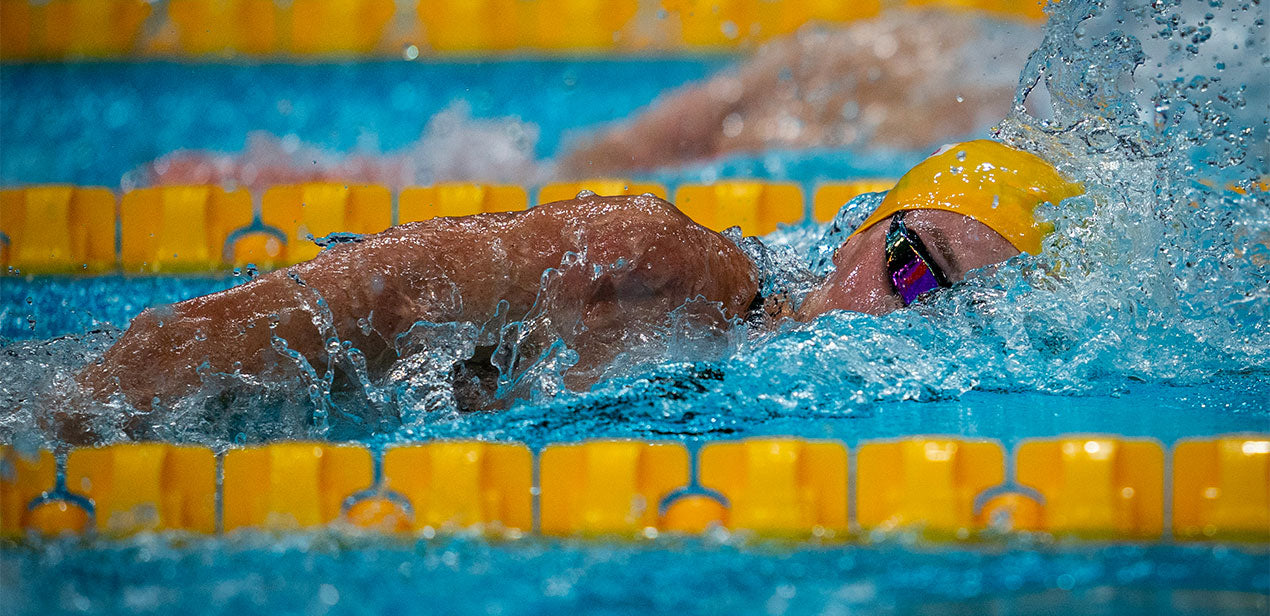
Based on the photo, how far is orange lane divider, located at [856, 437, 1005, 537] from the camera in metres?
1.73

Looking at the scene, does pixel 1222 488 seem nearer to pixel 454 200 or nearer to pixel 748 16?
pixel 454 200

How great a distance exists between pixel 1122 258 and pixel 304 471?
1545mm

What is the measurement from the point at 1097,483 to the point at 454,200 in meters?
2.31

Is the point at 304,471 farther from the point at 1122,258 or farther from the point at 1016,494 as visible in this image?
the point at 1122,258

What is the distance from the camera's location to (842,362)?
79.7 inches

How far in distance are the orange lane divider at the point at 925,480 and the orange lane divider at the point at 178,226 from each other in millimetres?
2371

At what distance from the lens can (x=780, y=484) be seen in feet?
5.83

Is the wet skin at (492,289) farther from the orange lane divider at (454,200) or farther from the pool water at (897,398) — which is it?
the orange lane divider at (454,200)

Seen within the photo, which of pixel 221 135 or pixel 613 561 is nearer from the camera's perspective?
pixel 613 561

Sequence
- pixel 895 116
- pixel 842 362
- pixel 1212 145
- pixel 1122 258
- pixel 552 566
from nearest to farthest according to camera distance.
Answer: pixel 552 566 < pixel 842 362 < pixel 1122 258 < pixel 1212 145 < pixel 895 116

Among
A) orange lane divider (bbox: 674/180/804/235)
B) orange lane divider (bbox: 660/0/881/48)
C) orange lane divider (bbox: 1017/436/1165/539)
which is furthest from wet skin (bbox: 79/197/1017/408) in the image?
orange lane divider (bbox: 660/0/881/48)

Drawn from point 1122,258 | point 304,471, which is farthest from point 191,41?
point 1122,258

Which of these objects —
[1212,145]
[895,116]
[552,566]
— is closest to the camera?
[552,566]

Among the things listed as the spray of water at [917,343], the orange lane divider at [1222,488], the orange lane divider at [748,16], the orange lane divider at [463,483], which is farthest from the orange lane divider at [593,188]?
the orange lane divider at [1222,488]
